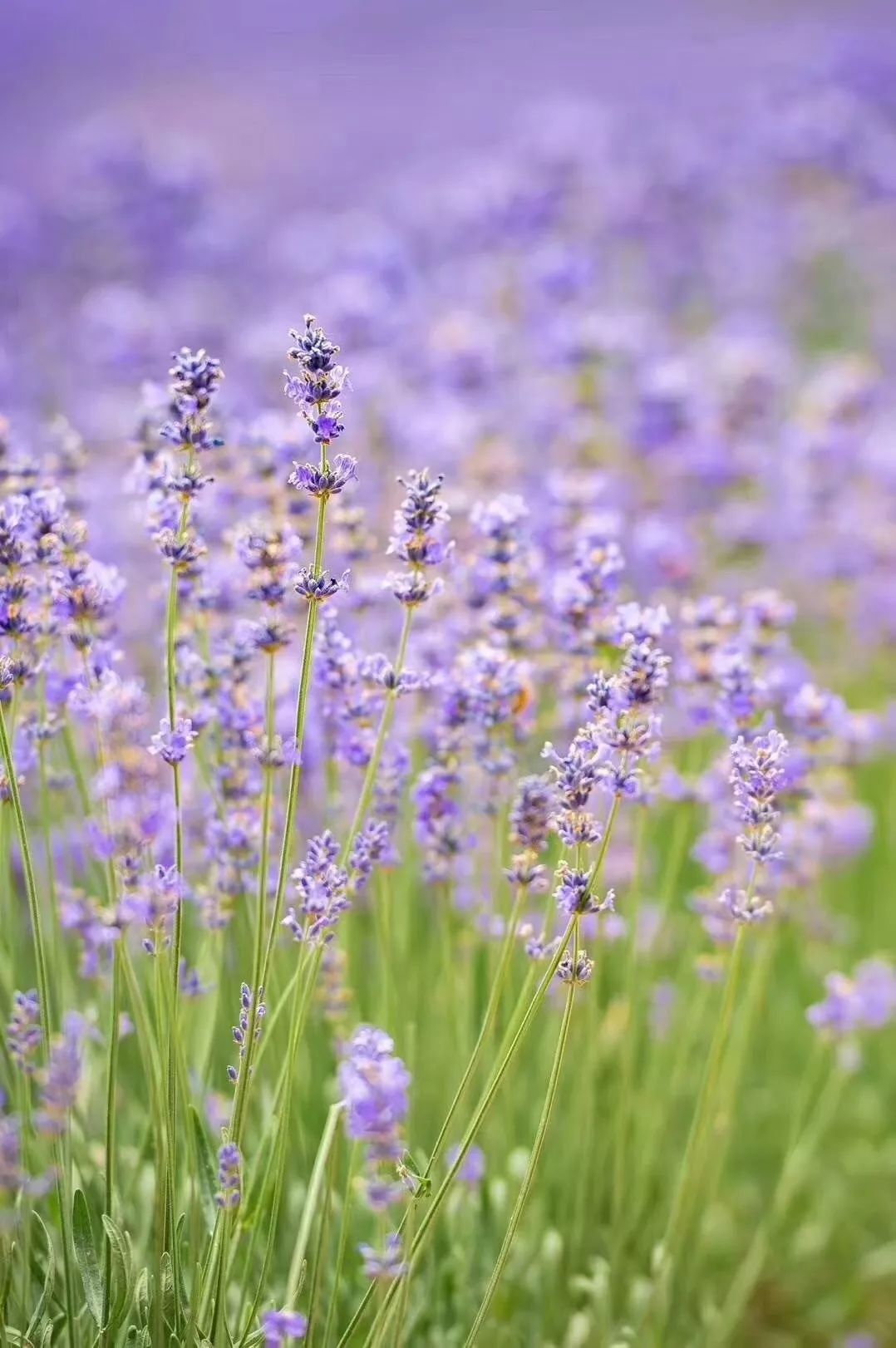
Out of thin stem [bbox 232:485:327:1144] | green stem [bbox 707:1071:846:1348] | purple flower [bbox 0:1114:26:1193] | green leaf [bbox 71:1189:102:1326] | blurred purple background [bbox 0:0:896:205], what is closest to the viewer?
purple flower [bbox 0:1114:26:1193]

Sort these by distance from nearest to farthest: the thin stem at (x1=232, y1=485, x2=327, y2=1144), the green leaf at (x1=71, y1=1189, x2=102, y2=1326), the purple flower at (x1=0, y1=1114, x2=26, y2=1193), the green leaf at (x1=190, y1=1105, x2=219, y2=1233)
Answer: the purple flower at (x1=0, y1=1114, x2=26, y2=1193) < the thin stem at (x1=232, y1=485, x2=327, y2=1144) < the green leaf at (x1=71, y1=1189, x2=102, y2=1326) < the green leaf at (x1=190, y1=1105, x2=219, y2=1233)

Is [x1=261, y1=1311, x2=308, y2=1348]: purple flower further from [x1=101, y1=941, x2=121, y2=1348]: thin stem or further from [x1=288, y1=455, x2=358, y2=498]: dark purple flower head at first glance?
[x1=288, y1=455, x2=358, y2=498]: dark purple flower head

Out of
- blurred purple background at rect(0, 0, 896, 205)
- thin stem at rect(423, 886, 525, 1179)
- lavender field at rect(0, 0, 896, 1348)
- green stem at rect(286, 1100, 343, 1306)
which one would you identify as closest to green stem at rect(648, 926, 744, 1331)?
lavender field at rect(0, 0, 896, 1348)

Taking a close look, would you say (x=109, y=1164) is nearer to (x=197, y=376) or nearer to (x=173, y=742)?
(x=173, y=742)

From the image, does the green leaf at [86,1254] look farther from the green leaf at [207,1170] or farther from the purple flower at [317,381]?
Result: the purple flower at [317,381]

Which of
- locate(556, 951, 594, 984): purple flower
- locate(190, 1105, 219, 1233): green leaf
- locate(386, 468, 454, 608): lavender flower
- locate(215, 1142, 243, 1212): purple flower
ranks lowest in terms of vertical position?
locate(215, 1142, 243, 1212): purple flower

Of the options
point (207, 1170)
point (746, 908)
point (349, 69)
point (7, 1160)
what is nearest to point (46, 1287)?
point (207, 1170)
